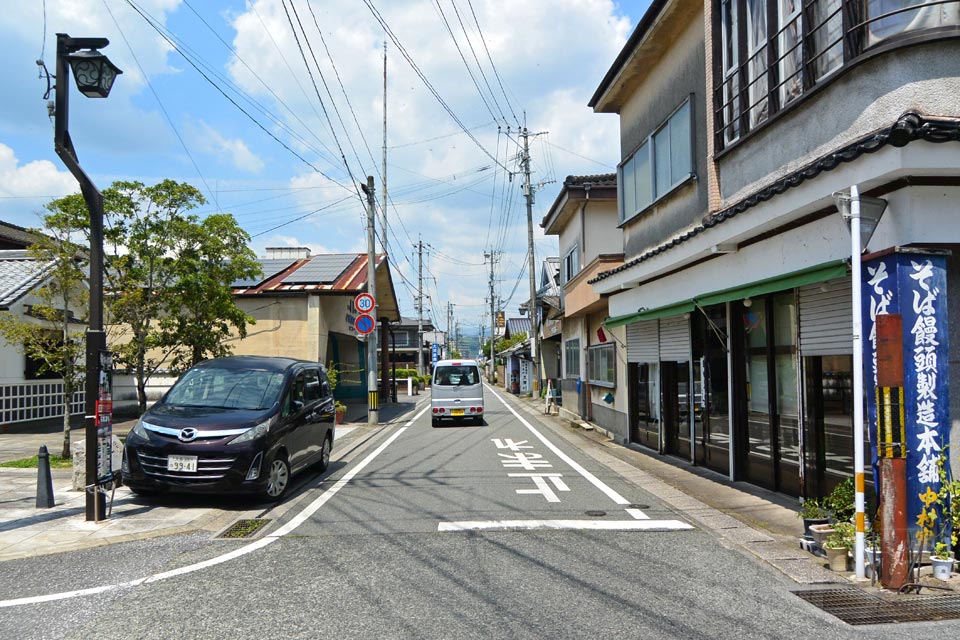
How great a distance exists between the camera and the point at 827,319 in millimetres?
7609

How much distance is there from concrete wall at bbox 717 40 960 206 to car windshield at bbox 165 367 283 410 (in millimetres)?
7279

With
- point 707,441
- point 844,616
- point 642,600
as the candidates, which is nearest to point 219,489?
point 642,600

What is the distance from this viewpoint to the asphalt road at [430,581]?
182 inches

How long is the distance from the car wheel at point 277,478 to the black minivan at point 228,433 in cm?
1

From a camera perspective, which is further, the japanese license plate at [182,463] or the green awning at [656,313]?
the green awning at [656,313]

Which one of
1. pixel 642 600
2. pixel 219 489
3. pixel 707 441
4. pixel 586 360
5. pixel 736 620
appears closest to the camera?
pixel 736 620

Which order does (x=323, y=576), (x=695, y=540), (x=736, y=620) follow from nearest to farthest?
(x=736, y=620), (x=323, y=576), (x=695, y=540)

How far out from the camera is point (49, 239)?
11.9 m

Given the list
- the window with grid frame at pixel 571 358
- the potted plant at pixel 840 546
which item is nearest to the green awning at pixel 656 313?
the potted plant at pixel 840 546

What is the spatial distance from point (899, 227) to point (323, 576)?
5.64 m

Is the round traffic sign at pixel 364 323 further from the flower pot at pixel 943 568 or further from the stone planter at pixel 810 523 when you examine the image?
the flower pot at pixel 943 568

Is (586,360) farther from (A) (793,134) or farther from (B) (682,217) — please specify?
(A) (793,134)

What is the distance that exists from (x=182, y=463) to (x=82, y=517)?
125 centimetres

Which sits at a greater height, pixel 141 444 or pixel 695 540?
pixel 141 444
